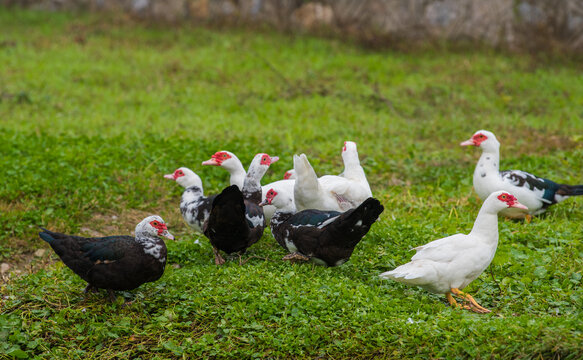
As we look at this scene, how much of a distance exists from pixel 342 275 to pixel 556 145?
236 inches

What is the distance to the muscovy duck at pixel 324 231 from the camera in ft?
17.7

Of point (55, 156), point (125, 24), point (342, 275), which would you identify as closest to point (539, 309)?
point (342, 275)

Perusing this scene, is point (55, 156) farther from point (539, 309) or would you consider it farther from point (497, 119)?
point (497, 119)

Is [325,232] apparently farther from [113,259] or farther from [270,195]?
[113,259]

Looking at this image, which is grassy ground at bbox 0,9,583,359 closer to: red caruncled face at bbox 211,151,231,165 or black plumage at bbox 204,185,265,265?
black plumage at bbox 204,185,265,265

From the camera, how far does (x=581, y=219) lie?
24.0ft

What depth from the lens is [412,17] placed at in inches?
607

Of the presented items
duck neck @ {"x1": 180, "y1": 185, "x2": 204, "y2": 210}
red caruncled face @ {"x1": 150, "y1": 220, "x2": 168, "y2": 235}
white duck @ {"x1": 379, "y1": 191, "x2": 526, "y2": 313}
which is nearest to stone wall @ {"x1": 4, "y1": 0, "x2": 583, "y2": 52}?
duck neck @ {"x1": 180, "y1": 185, "x2": 204, "y2": 210}

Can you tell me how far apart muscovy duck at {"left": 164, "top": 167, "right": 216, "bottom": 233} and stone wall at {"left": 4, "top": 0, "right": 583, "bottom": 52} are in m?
9.13

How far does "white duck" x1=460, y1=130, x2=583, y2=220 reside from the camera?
715 cm

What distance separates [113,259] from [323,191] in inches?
96.5

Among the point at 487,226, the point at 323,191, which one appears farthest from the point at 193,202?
the point at 487,226

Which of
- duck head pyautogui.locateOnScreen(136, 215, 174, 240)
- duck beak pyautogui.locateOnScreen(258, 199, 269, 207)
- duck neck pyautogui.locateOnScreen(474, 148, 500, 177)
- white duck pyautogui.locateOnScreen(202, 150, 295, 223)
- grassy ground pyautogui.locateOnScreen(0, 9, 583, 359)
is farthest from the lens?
duck neck pyautogui.locateOnScreen(474, 148, 500, 177)

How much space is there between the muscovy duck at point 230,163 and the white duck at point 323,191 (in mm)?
968
